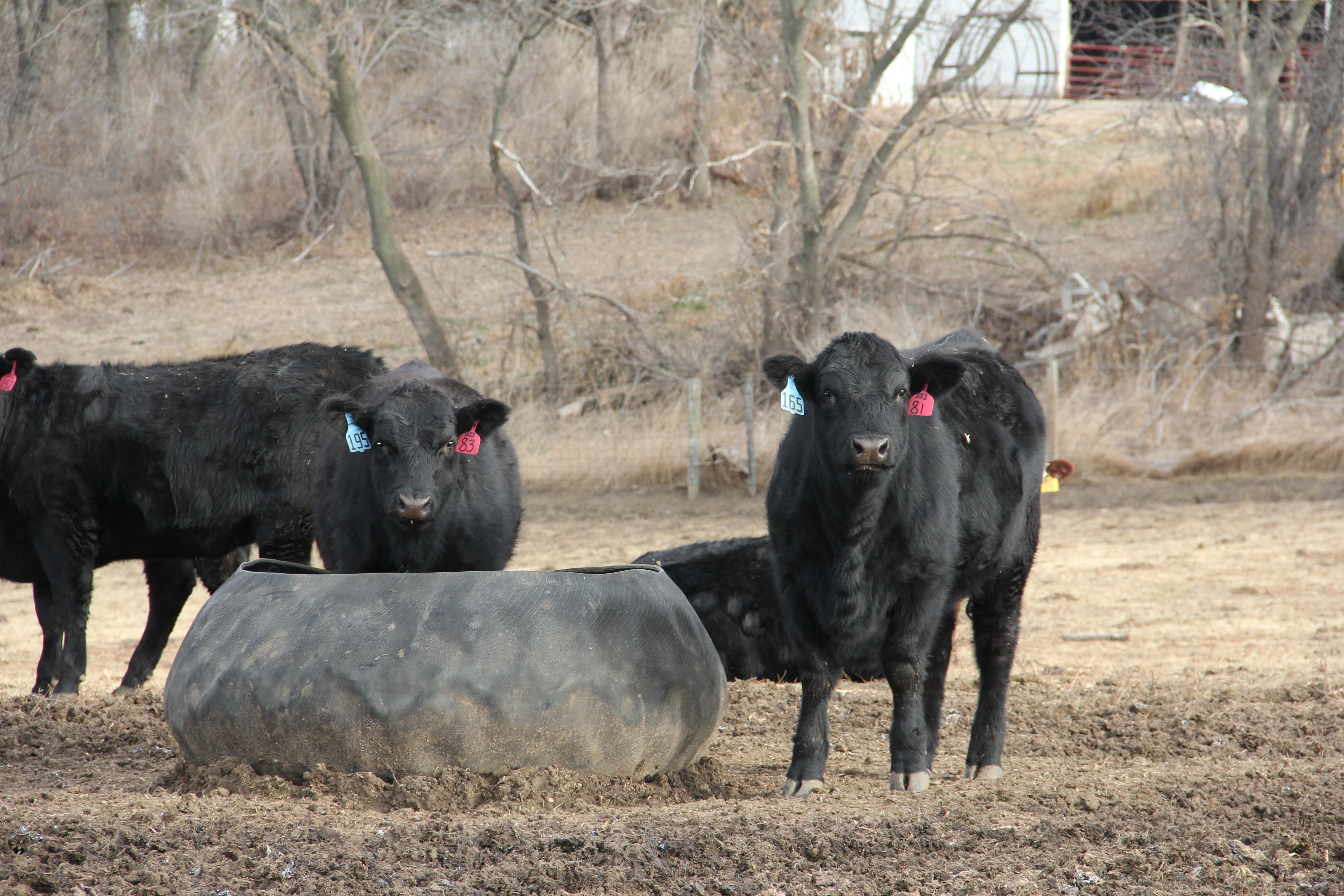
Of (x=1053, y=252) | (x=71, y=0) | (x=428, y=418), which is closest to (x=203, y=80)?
(x=71, y=0)

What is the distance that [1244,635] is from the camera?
821 centimetres

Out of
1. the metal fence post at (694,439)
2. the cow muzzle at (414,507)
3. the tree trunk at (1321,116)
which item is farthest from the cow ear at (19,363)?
the tree trunk at (1321,116)

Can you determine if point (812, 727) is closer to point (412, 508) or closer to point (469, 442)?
point (412, 508)

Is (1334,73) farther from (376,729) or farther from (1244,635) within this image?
(376,729)

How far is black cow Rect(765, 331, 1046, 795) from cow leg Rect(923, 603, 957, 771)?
12 cm

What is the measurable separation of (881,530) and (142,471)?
470cm

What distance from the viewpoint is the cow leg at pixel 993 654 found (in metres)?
5.34

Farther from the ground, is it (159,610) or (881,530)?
(881,530)

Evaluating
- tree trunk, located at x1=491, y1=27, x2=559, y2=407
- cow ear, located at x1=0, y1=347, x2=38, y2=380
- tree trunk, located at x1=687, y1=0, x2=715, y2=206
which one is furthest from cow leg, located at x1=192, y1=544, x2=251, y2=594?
tree trunk, located at x1=491, y1=27, x2=559, y2=407

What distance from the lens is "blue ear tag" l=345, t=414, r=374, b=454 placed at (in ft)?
18.9

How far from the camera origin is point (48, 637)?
7.24 metres

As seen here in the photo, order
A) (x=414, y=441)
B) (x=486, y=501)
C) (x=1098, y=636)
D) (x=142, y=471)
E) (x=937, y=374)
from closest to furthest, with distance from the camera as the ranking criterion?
(x=937, y=374) → (x=414, y=441) → (x=486, y=501) → (x=142, y=471) → (x=1098, y=636)

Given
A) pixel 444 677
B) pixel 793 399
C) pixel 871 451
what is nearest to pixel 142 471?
pixel 444 677

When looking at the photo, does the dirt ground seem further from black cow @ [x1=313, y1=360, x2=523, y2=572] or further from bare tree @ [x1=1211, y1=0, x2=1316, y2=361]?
bare tree @ [x1=1211, y1=0, x2=1316, y2=361]
